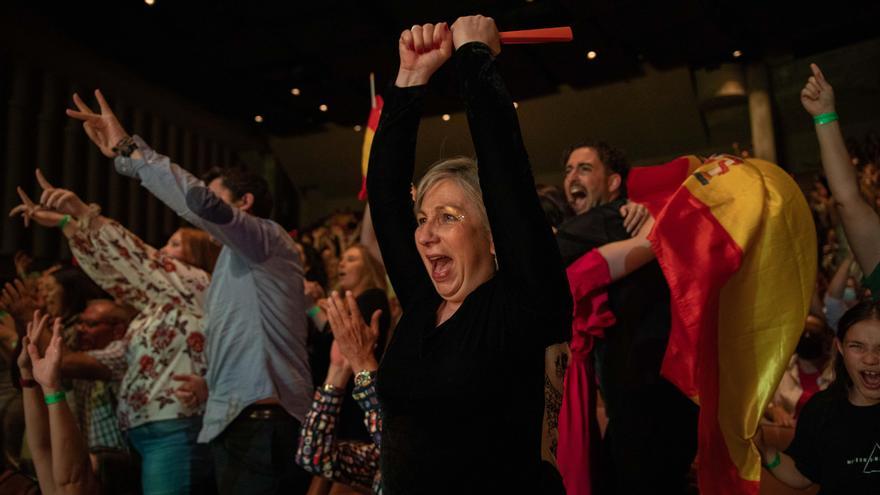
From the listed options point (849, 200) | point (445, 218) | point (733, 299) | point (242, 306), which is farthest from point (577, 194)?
point (445, 218)

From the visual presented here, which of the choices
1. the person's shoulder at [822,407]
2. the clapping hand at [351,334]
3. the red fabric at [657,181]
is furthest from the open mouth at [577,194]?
the clapping hand at [351,334]

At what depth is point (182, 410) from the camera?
2332mm

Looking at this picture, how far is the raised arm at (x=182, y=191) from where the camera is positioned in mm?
1983

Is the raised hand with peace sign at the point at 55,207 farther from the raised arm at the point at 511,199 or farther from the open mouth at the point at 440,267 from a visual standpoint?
the raised arm at the point at 511,199

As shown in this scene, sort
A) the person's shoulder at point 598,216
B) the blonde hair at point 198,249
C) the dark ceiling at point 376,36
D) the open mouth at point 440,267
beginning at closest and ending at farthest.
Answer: the open mouth at point 440,267, the person's shoulder at point 598,216, the blonde hair at point 198,249, the dark ceiling at point 376,36

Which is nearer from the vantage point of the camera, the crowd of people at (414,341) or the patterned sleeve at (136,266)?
the crowd of people at (414,341)

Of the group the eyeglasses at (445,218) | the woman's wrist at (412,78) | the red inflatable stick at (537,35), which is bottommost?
the eyeglasses at (445,218)

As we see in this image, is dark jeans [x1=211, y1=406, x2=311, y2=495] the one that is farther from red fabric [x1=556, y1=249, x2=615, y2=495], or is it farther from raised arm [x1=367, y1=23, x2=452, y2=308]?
raised arm [x1=367, y1=23, x2=452, y2=308]

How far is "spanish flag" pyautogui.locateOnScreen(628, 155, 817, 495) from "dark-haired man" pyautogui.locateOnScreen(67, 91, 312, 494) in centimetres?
105

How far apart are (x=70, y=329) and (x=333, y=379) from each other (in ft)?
5.95

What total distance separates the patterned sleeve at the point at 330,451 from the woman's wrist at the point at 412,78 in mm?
781

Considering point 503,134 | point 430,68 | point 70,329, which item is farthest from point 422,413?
point 70,329

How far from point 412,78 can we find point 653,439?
49.0 inches

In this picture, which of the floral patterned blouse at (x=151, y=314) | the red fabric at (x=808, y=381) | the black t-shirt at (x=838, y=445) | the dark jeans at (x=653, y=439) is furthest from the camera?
the red fabric at (x=808, y=381)
